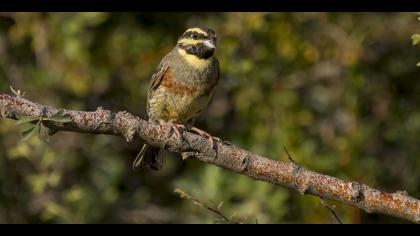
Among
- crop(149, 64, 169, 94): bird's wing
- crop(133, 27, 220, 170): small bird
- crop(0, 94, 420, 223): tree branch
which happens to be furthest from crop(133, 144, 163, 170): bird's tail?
crop(0, 94, 420, 223): tree branch

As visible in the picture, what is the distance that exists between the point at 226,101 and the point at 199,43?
163cm

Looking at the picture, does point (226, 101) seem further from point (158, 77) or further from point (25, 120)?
point (25, 120)

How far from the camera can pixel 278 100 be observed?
21.5 ft

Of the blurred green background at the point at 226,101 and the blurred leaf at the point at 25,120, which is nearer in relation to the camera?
the blurred leaf at the point at 25,120

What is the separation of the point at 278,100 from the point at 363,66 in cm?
74

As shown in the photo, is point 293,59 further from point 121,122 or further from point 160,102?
point 121,122

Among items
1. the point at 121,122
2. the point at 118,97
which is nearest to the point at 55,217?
the point at 118,97

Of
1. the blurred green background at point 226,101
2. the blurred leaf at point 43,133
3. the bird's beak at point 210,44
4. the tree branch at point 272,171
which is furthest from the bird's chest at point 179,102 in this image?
the blurred leaf at point 43,133

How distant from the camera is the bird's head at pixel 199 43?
536 cm

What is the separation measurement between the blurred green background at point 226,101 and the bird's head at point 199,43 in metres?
0.81

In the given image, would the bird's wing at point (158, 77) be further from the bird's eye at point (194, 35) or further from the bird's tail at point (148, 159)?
the bird's tail at point (148, 159)

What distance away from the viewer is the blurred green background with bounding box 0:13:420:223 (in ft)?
20.8

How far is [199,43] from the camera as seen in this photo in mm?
5445

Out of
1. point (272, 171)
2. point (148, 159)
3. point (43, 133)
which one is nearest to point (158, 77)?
point (148, 159)
